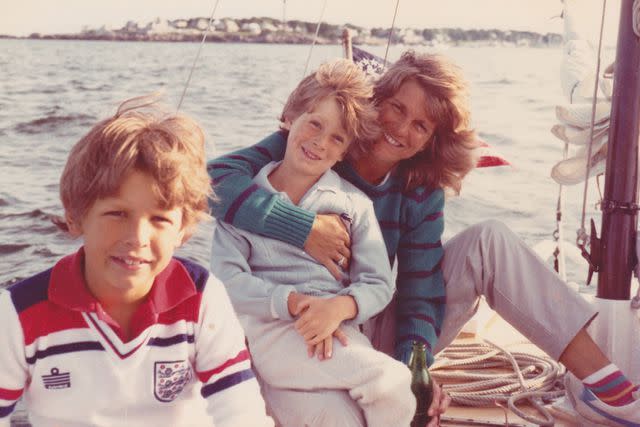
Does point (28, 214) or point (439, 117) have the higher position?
point (439, 117)

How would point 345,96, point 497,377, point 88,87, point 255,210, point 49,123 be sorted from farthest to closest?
point 88,87 → point 49,123 → point 497,377 → point 345,96 → point 255,210

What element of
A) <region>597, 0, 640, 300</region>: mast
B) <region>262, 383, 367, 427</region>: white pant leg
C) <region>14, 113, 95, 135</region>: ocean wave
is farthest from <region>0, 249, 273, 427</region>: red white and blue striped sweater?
<region>14, 113, 95, 135</region>: ocean wave

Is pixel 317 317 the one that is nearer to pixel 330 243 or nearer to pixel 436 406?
pixel 330 243

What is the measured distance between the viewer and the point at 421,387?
216 cm

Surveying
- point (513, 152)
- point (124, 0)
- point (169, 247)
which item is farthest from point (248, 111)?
point (169, 247)

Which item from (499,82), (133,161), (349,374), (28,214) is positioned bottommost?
(499,82)

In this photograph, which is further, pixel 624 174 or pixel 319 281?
Answer: pixel 624 174

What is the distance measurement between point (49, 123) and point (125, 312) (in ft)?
35.1

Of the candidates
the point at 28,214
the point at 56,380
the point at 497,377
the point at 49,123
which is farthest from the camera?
the point at 49,123

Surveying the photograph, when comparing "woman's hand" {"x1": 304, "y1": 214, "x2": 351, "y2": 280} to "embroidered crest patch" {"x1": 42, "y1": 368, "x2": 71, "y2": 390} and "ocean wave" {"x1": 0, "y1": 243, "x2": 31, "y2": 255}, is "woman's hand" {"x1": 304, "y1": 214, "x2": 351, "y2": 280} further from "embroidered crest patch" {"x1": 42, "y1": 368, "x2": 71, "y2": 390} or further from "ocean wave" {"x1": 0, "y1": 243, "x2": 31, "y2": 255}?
"ocean wave" {"x1": 0, "y1": 243, "x2": 31, "y2": 255}

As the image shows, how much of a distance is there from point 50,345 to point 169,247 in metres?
0.25

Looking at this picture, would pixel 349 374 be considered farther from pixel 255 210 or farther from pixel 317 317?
pixel 255 210

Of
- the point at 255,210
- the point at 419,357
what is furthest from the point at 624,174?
the point at 255,210

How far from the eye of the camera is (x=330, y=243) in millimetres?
2113
